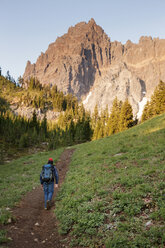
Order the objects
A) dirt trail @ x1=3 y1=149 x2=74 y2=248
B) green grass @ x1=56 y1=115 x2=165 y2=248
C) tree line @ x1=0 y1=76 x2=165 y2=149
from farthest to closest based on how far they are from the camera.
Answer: tree line @ x1=0 y1=76 x2=165 y2=149, dirt trail @ x1=3 y1=149 x2=74 y2=248, green grass @ x1=56 y1=115 x2=165 y2=248

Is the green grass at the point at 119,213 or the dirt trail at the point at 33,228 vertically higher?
the green grass at the point at 119,213

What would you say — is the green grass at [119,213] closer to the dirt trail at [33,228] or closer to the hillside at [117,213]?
the hillside at [117,213]

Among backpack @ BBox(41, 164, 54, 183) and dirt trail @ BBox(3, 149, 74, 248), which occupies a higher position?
backpack @ BBox(41, 164, 54, 183)

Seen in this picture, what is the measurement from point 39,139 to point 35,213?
83.2 metres

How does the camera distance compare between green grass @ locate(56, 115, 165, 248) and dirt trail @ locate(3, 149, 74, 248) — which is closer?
green grass @ locate(56, 115, 165, 248)

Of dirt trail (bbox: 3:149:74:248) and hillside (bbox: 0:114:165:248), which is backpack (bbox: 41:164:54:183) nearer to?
hillside (bbox: 0:114:165:248)

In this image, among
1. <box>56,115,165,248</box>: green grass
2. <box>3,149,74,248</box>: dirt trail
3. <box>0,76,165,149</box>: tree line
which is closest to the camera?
<box>56,115,165,248</box>: green grass

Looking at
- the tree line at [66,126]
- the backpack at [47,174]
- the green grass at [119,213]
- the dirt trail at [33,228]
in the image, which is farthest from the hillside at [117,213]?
the tree line at [66,126]

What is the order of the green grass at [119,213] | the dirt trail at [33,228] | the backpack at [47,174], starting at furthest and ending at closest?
the backpack at [47,174] < the dirt trail at [33,228] < the green grass at [119,213]

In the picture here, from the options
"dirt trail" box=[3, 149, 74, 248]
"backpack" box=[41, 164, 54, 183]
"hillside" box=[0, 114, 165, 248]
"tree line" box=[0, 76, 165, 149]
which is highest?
"tree line" box=[0, 76, 165, 149]

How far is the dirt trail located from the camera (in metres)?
6.29

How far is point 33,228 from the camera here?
7.58 metres

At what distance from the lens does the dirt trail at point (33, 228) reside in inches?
248

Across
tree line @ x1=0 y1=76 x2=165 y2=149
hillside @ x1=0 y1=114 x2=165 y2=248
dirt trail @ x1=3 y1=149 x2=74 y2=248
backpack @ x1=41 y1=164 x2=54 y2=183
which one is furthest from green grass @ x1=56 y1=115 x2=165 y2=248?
tree line @ x1=0 y1=76 x2=165 y2=149
